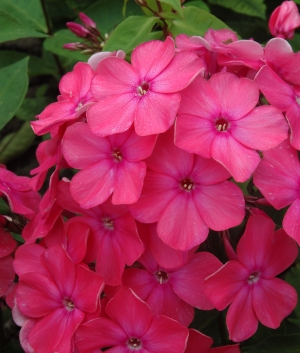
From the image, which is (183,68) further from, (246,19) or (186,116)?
(246,19)

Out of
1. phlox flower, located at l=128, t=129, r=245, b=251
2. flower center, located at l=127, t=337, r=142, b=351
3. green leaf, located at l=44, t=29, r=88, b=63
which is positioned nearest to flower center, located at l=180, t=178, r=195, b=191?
phlox flower, located at l=128, t=129, r=245, b=251

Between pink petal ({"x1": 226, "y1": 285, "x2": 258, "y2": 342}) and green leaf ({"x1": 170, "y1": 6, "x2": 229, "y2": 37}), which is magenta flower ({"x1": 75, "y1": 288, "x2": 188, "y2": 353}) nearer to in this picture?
pink petal ({"x1": 226, "y1": 285, "x2": 258, "y2": 342})

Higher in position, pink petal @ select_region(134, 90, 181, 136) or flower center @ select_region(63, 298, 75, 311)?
pink petal @ select_region(134, 90, 181, 136)

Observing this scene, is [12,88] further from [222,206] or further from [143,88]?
[222,206]

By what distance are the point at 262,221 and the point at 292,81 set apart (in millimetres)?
209

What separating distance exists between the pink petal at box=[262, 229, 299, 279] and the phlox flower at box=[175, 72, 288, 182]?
0.42 feet

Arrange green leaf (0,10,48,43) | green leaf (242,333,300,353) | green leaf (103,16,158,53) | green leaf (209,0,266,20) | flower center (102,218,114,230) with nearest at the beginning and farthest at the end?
1. flower center (102,218,114,230)
2. green leaf (242,333,300,353)
3. green leaf (103,16,158,53)
4. green leaf (0,10,48,43)
5. green leaf (209,0,266,20)

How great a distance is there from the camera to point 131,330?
713 mm

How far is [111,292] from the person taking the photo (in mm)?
729

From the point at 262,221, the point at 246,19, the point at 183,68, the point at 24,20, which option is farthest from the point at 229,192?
the point at 246,19

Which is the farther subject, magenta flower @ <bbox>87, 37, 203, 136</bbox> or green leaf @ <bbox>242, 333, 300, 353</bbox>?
green leaf @ <bbox>242, 333, 300, 353</bbox>

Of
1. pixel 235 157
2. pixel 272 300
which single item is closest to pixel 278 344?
pixel 272 300

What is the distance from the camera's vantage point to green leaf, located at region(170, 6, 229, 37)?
0.99 meters

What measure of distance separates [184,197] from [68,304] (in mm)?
223
